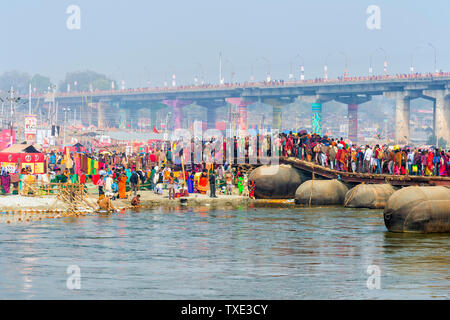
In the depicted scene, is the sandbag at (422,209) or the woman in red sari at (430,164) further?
the woman in red sari at (430,164)

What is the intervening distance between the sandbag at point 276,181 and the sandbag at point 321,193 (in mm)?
2750

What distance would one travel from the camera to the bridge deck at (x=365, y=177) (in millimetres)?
48594

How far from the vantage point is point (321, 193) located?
53.7m

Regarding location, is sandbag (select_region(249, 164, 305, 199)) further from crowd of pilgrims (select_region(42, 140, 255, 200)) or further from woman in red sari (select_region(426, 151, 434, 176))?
woman in red sari (select_region(426, 151, 434, 176))

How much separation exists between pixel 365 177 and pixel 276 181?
6.24 meters

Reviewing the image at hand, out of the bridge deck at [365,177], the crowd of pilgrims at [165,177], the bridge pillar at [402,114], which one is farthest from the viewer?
the bridge pillar at [402,114]

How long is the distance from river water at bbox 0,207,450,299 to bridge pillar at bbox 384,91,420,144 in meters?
135

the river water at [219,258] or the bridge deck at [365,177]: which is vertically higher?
the bridge deck at [365,177]

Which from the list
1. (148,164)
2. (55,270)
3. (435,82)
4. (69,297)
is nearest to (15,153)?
(148,164)

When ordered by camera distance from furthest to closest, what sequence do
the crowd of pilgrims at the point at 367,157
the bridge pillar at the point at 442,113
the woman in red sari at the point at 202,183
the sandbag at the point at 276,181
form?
the bridge pillar at the point at 442,113 < the sandbag at the point at 276,181 < the woman in red sari at the point at 202,183 < the crowd of pilgrims at the point at 367,157

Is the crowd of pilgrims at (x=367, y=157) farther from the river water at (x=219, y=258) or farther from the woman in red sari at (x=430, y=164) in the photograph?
the river water at (x=219, y=258)

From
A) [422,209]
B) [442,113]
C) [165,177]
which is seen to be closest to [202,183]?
[165,177]

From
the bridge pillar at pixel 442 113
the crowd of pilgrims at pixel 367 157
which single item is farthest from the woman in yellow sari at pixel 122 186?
the bridge pillar at pixel 442 113
